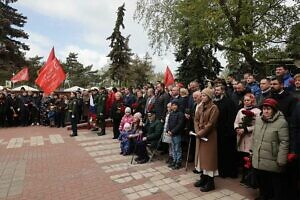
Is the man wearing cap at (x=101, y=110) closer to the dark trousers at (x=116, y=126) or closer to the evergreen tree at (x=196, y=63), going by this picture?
the dark trousers at (x=116, y=126)

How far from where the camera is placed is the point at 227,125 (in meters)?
6.04

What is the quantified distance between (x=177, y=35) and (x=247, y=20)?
5790 millimetres

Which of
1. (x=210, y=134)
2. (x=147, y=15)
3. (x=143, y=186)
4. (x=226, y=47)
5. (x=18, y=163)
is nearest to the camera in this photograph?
(x=210, y=134)

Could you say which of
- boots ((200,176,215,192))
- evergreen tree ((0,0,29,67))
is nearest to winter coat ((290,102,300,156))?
boots ((200,176,215,192))

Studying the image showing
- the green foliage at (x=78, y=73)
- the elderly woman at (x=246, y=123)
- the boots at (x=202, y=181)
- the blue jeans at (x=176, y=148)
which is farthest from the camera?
the green foliage at (x=78, y=73)

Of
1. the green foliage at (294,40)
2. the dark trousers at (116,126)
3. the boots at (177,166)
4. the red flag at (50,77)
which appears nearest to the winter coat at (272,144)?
the boots at (177,166)

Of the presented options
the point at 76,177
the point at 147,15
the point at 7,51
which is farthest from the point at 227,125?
the point at 7,51

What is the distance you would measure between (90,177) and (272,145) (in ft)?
13.3

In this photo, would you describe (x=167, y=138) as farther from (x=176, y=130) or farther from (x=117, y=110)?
(x=117, y=110)

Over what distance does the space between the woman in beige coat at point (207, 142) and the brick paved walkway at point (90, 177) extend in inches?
11.9

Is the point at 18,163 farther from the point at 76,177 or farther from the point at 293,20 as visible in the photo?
the point at 293,20

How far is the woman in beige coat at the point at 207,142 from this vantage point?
548cm

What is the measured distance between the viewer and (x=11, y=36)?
107ft

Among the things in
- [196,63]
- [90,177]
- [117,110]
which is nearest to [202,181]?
[90,177]
